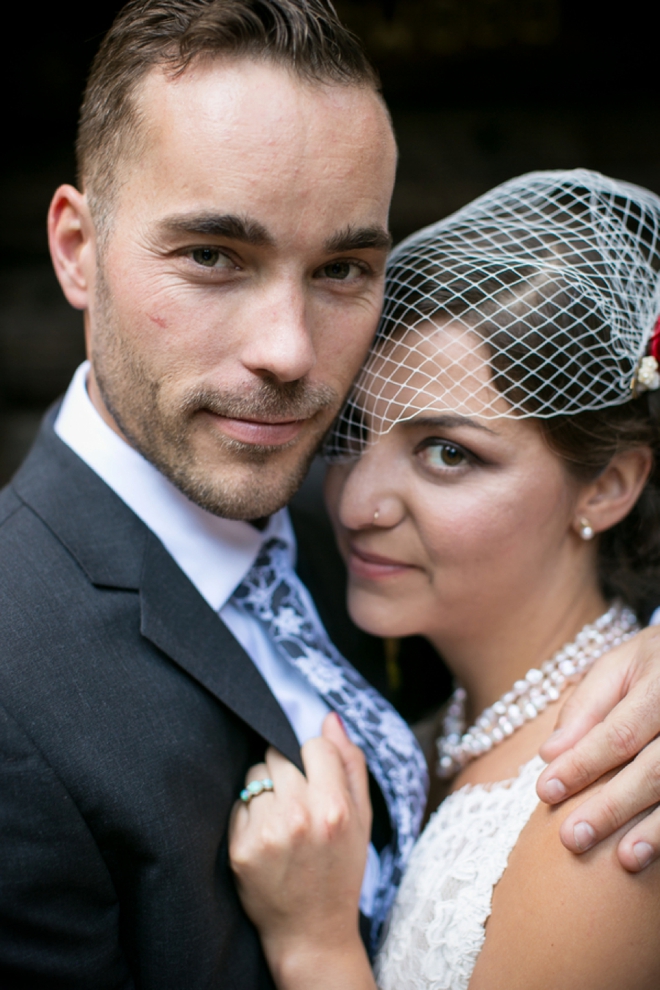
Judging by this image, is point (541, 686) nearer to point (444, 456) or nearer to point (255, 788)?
point (444, 456)

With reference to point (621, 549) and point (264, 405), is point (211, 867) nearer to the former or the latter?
point (264, 405)

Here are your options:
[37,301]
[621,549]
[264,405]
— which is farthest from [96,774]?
[37,301]

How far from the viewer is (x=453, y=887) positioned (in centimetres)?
187

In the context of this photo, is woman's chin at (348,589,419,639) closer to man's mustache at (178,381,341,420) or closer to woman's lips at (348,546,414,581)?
woman's lips at (348,546,414,581)

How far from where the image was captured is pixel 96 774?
1.56 meters

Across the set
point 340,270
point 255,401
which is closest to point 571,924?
point 255,401

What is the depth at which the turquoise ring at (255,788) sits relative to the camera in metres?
1.81

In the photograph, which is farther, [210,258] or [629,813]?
[210,258]

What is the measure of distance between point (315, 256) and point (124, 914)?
147cm

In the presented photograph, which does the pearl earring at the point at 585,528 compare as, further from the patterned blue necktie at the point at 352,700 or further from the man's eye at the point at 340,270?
the man's eye at the point at 340,270

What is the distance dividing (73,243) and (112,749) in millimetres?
1243

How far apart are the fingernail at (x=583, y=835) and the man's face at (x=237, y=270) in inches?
37.9

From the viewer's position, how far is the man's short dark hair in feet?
5.53

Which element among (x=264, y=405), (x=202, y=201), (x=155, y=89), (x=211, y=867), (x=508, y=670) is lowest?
(x=508, y=670)
